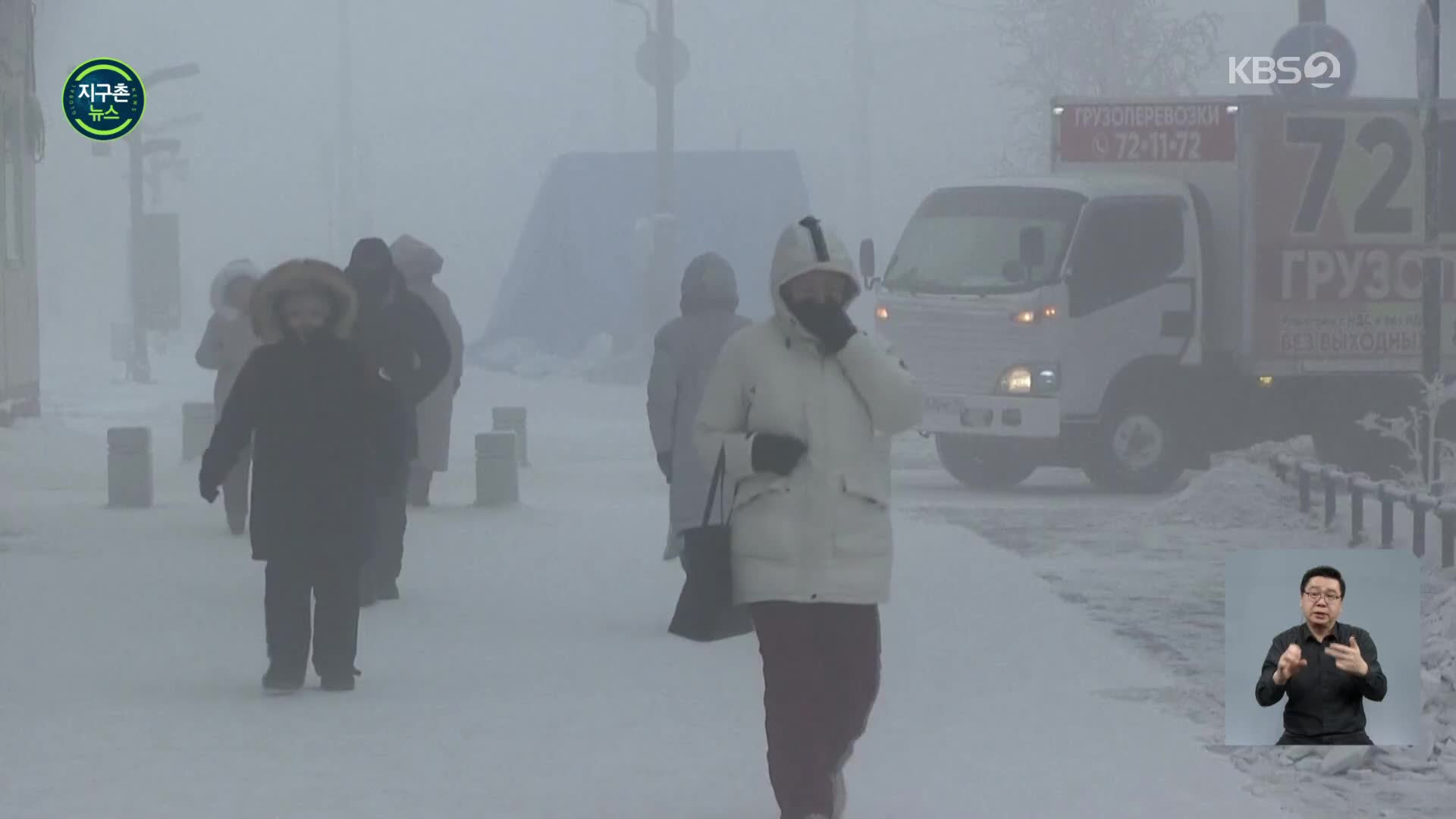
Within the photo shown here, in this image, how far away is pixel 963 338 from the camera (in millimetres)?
19594

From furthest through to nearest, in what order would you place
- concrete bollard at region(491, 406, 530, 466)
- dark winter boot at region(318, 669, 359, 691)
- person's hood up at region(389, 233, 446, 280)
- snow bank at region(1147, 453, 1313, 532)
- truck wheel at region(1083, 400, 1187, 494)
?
concrete bollard at region(491, 406, 530, 466) < truck wheel at region(1083, 400, 1187, 494) < snow bank at region(1147, 453, 1313, 532) < person's hood up at region(389, 233, 446, 280) < dark winter boot at region(318, 669, 359, 691)

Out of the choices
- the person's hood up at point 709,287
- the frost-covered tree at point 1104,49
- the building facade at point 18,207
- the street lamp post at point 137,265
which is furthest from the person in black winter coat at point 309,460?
the frost-covered tree at point 1104,49

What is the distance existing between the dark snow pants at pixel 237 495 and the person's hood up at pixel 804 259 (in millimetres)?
9628

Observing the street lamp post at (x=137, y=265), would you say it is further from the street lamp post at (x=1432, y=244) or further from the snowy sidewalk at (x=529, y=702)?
the street lamp post at (x=1432, y=244)

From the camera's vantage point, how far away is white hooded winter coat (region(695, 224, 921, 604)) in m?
6.88

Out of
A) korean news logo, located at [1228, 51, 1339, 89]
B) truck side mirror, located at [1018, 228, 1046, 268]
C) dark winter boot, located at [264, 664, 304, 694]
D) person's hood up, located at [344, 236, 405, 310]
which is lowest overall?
dark winter boot, located at [264, 664, 304, 694]

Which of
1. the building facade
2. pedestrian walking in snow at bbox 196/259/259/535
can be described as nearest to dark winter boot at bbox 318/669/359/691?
pedestrian walking in snow at bbox 196/259/259/535

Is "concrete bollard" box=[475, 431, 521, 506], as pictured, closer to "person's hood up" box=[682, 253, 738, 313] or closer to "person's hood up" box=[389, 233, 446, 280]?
"person's hood up" box=[389, 233, 446, 280]

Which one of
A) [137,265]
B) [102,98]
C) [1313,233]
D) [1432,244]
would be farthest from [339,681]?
[137,265]

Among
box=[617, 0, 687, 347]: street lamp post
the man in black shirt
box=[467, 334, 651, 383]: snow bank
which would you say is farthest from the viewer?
box=[467, 334, 651, 383]: snow bank

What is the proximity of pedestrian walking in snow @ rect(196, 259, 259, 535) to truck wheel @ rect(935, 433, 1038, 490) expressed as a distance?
22.3 ft

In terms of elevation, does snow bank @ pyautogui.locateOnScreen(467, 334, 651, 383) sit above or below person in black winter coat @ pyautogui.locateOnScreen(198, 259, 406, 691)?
below

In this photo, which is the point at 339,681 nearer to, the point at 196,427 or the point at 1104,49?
the point at 196,427

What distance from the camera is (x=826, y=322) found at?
6.86 meters
